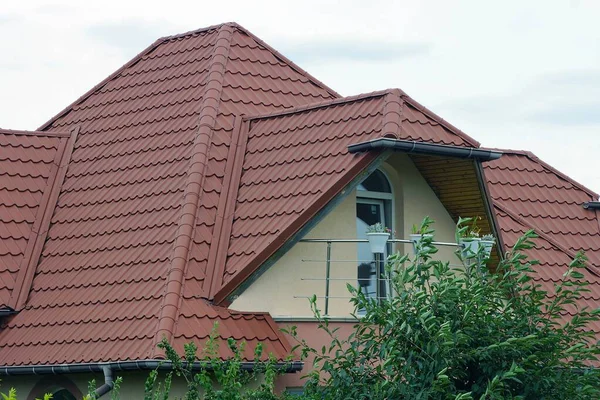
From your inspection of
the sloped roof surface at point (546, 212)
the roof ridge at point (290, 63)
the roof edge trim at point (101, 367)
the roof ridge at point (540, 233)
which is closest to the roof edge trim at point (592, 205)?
the sloped roof surface at point (546, 212)

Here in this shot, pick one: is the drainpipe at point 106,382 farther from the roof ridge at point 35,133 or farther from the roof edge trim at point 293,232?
the roof ridge at point 35,133

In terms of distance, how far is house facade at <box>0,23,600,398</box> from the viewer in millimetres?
13266

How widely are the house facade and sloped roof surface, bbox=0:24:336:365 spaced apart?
3 centimetres

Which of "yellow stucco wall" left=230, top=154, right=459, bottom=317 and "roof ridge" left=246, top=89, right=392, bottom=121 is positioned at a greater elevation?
"roof ridge" left=246, top=89, right=392, bottom=121

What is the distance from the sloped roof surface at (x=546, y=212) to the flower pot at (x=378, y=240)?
375 centimetres

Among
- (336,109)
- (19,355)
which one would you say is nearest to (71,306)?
(19,355)

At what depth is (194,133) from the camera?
1566 cm

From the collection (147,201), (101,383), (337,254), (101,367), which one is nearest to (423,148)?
(337,254)

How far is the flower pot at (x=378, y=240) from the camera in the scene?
1345cm

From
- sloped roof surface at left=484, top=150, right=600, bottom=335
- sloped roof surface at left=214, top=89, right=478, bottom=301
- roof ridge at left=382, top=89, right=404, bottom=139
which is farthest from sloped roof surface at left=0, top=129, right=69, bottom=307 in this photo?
sloped roof surface at left=484, top=150, right=600, bottom=335

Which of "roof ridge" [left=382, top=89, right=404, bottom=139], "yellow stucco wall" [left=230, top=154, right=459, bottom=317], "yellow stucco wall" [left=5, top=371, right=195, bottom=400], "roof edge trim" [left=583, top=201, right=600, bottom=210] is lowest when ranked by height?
"yellow stucco wall" [left=5, top=371, right=195, bottom=400]

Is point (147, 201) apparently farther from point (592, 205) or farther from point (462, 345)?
point (592, 205)

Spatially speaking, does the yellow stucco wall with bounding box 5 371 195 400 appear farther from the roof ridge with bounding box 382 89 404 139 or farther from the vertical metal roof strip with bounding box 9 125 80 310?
the roof ridge with bounding box 382 89 404 139

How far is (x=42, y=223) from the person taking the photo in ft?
51.5
